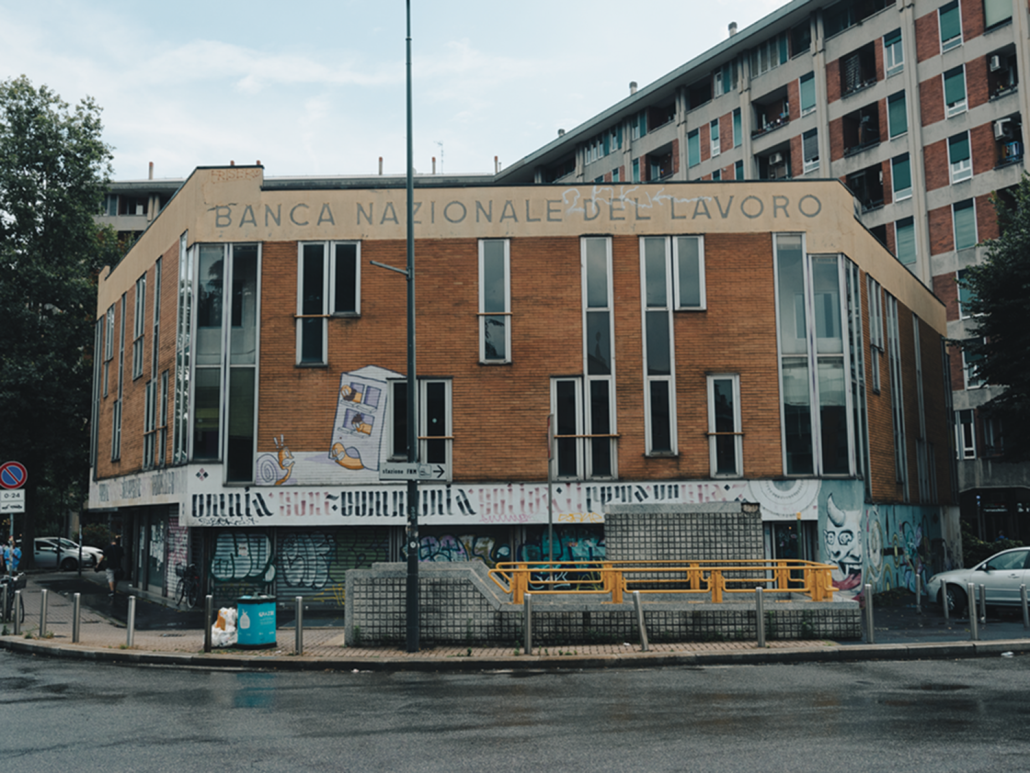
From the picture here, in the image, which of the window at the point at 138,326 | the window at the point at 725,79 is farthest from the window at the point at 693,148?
the window at the point at 138,326

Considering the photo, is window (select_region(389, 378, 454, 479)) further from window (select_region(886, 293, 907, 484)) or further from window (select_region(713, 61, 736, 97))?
window (select_region(713, 61, 736, 97))

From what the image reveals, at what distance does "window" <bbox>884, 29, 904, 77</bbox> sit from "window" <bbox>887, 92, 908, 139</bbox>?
119 centimetres

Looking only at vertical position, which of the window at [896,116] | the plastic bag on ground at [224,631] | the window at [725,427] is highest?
the window at [896,116]

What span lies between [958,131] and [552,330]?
1080 inches

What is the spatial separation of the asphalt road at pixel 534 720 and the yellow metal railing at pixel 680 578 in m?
2.11

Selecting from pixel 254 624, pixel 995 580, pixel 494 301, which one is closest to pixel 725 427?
pixel 494 301

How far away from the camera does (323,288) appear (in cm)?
2333

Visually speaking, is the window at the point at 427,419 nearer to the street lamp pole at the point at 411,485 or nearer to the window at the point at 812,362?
the street lamp pole at the point at 411,485

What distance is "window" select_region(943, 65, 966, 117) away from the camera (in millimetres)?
40938

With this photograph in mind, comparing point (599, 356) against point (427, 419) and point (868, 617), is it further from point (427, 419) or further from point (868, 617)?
point (868, 617)

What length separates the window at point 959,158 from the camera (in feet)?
134

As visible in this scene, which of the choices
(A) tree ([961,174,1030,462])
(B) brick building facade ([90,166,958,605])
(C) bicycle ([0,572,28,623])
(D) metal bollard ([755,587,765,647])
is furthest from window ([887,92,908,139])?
(C) bicycle ([0,572,28,623])

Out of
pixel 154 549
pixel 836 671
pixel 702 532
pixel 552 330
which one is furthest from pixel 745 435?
pixel 154 549

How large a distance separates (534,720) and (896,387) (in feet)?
74.3
